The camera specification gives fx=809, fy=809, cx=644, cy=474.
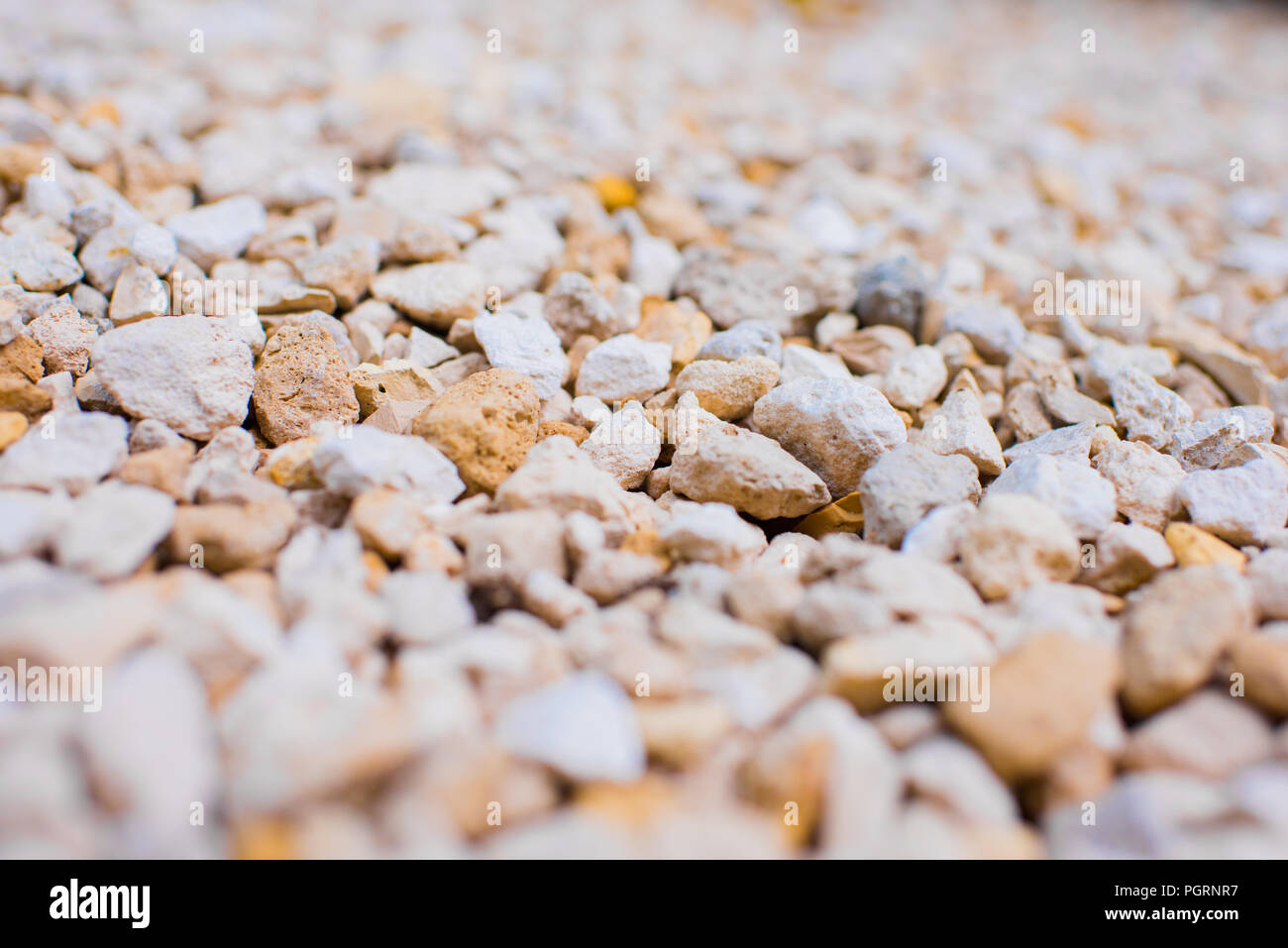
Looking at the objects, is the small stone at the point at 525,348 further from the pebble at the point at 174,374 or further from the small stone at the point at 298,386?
the pebble at the point at 174,374

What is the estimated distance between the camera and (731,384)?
1581mm

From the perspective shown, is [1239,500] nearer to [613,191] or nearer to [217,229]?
[613,191]

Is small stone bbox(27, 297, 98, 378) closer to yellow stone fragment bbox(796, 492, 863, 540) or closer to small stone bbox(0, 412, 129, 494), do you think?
small stone bbox(0, 412, 129, 494)

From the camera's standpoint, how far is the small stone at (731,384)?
158 centimetres

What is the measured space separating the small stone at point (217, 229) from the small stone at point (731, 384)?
1.05 meters

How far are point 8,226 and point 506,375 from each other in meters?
1.13

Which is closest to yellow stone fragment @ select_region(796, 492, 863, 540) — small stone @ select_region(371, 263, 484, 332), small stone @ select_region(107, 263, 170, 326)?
small stone @ select_region(371, 263, 484, 332)

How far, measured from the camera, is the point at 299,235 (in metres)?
1.80

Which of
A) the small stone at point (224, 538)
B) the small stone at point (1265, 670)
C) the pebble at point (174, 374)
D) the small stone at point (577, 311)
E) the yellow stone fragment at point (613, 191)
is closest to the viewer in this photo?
the small stone at point (1265, 670)
